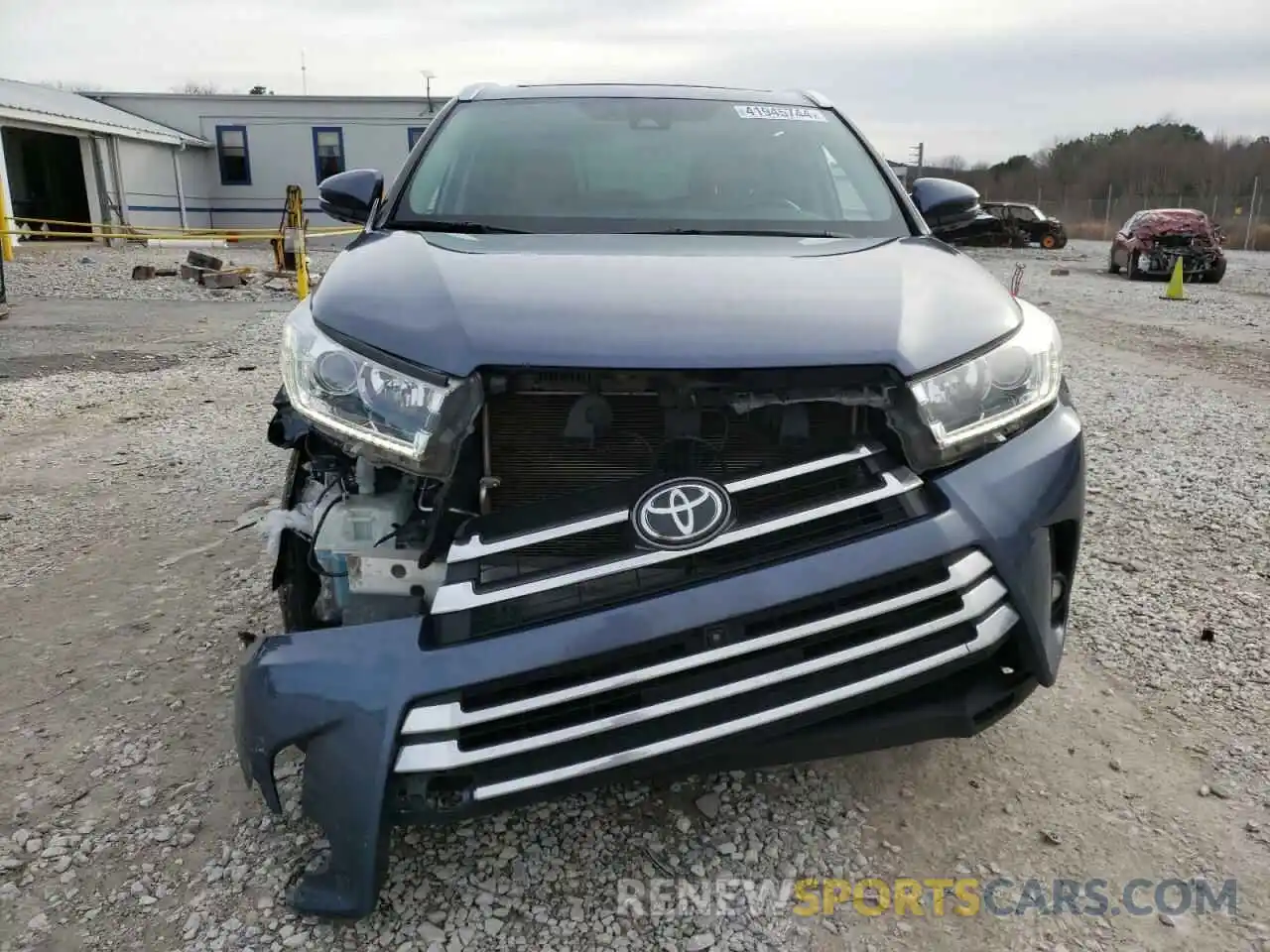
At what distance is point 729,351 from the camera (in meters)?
1.77

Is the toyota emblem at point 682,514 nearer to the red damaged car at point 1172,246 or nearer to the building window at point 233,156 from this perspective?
the red damaged car at point 1172,246

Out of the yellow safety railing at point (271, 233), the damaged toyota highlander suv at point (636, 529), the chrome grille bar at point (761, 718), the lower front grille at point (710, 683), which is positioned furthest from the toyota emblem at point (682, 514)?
the yellow safety railing at point (271, 233)

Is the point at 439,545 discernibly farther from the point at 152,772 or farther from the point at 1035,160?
the point at 1035,160

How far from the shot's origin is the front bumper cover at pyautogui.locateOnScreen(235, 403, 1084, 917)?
1618 millimetres

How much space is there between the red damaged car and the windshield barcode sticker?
60.1 ft

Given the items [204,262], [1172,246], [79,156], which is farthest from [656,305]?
[79,156]

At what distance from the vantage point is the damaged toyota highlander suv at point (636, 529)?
5.40ft

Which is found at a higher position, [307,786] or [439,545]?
[439,545]

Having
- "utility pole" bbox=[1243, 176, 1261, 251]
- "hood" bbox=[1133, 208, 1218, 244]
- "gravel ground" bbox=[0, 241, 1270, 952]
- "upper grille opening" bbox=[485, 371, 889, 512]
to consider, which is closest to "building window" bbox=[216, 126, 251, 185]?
"hood" bbox=[1133, 208, 1218, 244]

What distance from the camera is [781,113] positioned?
340cm

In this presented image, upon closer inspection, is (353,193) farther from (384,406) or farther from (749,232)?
(384,406)

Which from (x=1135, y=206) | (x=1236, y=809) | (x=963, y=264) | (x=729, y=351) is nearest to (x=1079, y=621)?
(x=1236, y=809)

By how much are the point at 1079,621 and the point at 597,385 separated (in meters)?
2.19

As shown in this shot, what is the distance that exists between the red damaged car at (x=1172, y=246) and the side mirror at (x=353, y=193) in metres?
19.3
